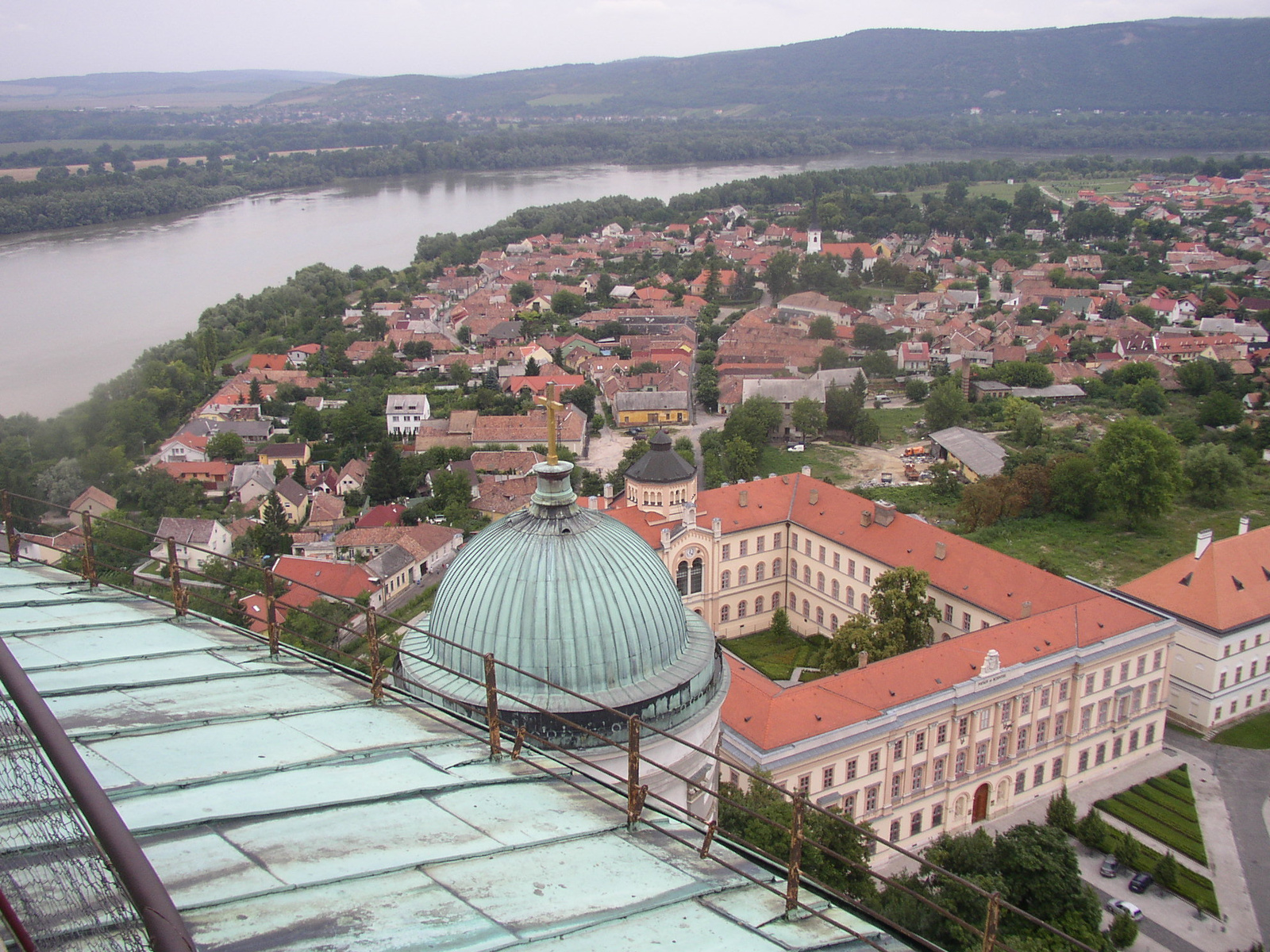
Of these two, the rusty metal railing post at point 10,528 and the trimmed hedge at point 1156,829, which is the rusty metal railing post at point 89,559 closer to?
the rusty metal railing post at point 10,528

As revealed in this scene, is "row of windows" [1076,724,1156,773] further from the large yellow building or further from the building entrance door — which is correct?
the building entrance door

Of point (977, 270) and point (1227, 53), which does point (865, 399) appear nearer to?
point (977, 270)

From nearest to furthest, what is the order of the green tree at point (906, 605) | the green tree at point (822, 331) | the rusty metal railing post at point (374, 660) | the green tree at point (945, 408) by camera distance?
the rusty metal railing post at point (374, 660) < the green tree at point (906, 605) < the green tree at point (945, 408) < the green tree at point (822, 331)

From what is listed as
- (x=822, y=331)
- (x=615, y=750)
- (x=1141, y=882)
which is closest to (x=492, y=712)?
(x=615, y=750)

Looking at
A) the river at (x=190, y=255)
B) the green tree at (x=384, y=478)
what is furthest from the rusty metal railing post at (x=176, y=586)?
the river at (x=190, y=255)

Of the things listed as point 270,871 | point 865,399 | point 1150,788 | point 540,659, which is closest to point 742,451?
point 865,399

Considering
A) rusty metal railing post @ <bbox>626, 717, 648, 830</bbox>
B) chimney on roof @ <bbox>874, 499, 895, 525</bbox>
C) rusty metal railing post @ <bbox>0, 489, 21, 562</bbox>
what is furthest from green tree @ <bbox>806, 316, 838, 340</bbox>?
rusty metal railing post @ <bbox>626, 717, 648, 830</bbox>
